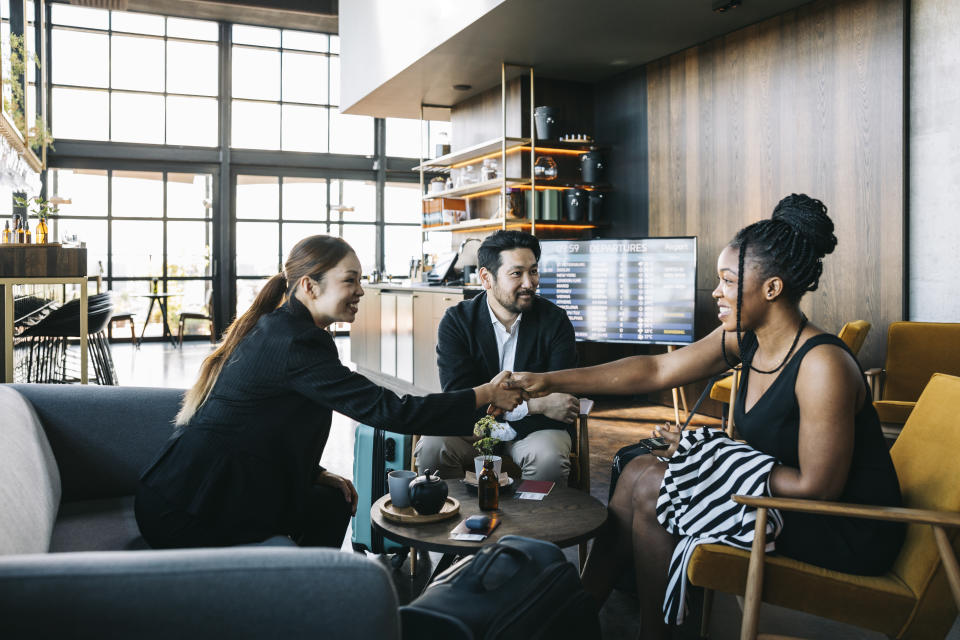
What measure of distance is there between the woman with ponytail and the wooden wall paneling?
3435 millimetres

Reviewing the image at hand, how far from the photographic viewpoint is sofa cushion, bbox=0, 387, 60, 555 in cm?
161

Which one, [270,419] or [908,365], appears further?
[908,365]

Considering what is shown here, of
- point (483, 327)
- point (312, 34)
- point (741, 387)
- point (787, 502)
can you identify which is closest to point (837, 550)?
point (787, 502)

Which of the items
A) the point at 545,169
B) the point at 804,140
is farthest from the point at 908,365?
the point at 545,169

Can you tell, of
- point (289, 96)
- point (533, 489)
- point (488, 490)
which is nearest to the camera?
point (488, 490)

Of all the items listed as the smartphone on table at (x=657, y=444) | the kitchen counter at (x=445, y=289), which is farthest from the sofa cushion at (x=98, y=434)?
the kitchen counter at (x=445, y=289)

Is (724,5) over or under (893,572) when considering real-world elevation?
over

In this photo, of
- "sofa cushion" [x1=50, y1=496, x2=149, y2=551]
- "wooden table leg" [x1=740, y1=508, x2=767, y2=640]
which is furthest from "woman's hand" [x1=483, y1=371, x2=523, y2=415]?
"sofa cushion" [x1=50, y1=496, x2=149, y2=551]

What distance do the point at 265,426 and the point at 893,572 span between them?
161cm

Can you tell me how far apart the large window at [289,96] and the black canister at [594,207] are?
7047 millimetres

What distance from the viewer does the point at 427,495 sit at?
2043mm

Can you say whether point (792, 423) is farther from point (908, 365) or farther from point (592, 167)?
point (592, 167)

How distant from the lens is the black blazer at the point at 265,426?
1.87m

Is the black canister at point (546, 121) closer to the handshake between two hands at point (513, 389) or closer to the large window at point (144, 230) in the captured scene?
the handshake between two hands at point (513, 389)
